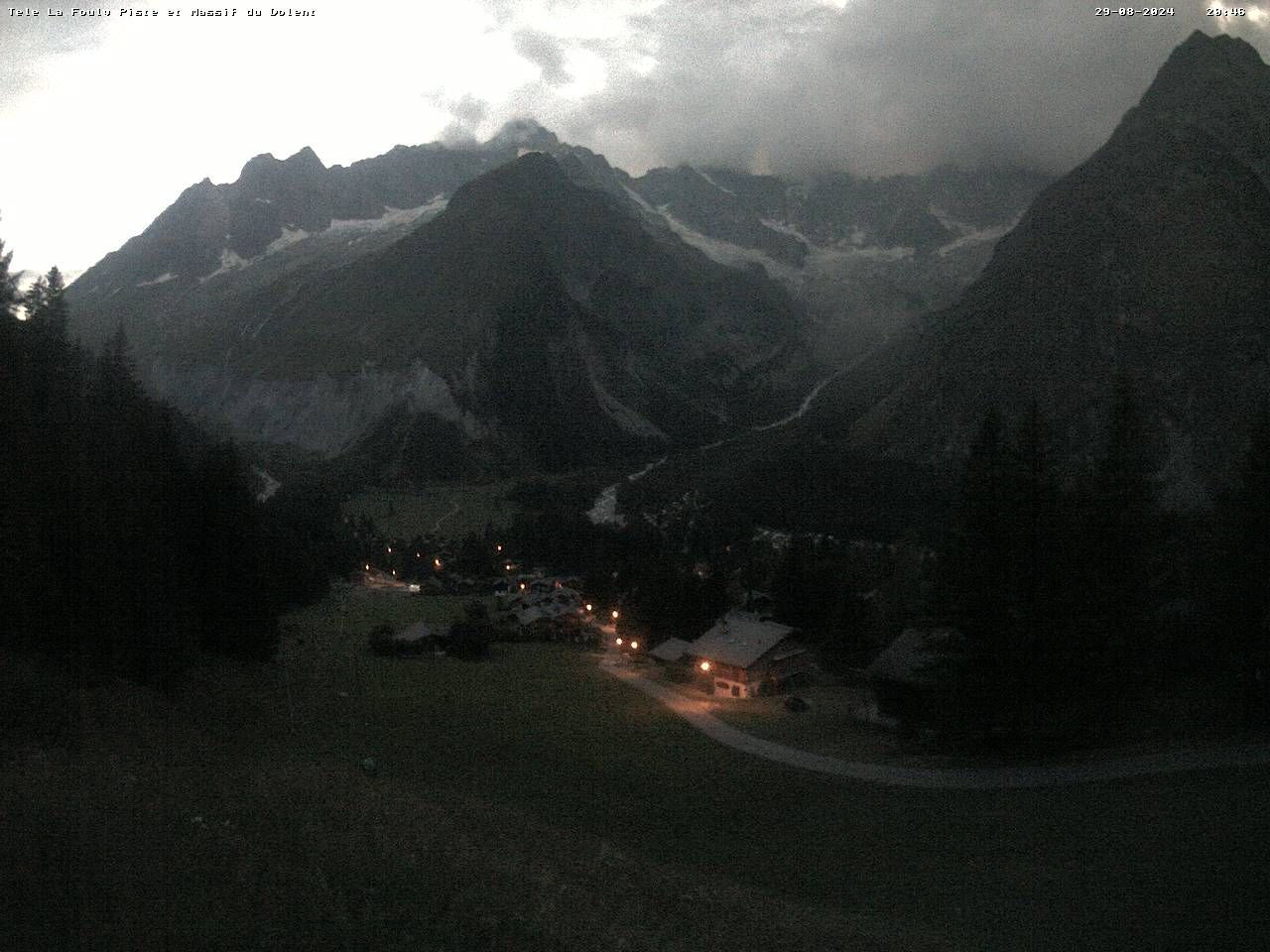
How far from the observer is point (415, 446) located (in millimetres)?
194000

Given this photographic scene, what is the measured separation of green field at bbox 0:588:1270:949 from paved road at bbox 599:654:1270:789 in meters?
1.11

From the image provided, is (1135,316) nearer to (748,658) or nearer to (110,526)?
(748,658)

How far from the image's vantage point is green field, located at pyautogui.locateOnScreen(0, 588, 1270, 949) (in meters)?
11.3

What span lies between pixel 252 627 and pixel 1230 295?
146 metres

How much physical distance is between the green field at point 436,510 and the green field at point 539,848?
107 meters

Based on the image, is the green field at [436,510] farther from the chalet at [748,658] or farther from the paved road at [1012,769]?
the paved road at [1012,769]

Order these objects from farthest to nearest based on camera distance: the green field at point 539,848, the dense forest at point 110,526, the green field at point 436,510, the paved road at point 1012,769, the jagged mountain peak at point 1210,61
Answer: the jagged mountain peak at point 1210,61 → the green field at point 436,510 → the dense forest at point 110,526 → the paved road at point 1012,769 → the green field at point 539,848

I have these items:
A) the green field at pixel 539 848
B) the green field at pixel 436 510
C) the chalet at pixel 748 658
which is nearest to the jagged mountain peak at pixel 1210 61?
the green field at pixel 436 510

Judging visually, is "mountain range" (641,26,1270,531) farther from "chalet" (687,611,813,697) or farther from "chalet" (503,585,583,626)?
"chalet" (687,611,813,697)

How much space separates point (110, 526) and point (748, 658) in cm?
3248

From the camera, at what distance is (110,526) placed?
28.2m

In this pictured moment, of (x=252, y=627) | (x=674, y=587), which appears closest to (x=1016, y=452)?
(x=252, y=627)

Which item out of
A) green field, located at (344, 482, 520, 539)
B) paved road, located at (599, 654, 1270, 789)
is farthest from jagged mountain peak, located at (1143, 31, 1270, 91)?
paved road, located at (599, 654, 1270, 789)

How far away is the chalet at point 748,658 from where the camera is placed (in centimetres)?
5009
